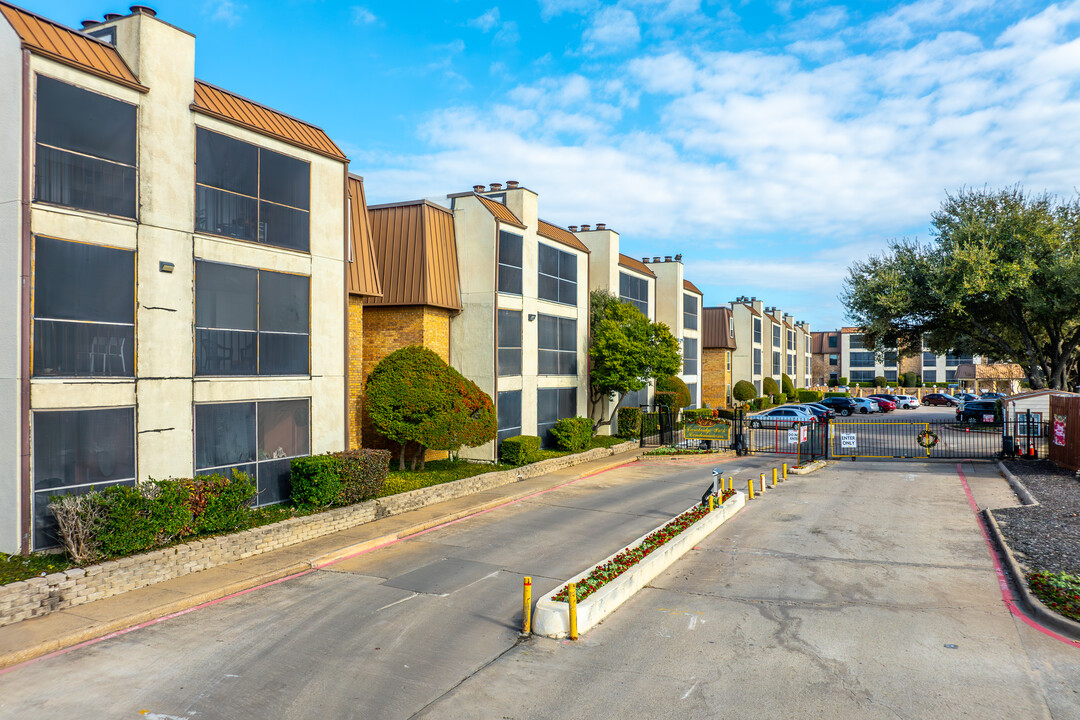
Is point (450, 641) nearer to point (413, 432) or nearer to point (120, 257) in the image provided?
point (120, 257)

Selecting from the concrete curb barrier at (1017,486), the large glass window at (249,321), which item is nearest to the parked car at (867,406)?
the concrete curb barrier at (1017,486)

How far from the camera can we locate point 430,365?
20969 mm

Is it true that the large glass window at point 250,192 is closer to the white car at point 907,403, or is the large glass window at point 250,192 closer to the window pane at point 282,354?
the window pane at point 282,354

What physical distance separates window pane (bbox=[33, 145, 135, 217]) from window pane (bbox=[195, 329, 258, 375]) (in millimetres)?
2949

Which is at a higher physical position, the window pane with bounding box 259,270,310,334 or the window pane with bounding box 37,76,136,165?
the window pane with bounding box 37,76,136,165

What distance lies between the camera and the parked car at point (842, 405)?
5744 cm

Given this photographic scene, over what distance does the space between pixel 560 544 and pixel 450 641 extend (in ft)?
18.9

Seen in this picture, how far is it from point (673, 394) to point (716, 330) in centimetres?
1751

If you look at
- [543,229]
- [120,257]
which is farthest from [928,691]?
[543,229]

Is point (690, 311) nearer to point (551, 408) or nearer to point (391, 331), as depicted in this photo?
point (551, 408)

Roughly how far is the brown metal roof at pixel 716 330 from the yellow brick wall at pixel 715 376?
654 millimetres

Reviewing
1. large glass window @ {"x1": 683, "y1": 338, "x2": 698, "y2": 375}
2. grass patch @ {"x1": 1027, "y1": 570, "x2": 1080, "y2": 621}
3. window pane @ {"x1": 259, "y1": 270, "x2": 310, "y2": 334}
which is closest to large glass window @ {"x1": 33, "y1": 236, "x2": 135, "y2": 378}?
window pane @ {"x1": 259, "y1": 270, "x2": 310, "y2": 334}

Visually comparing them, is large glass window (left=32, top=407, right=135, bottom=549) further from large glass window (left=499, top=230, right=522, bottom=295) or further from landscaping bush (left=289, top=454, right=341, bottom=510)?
large glass window (left=499, top=230, right=522, bottom=295)

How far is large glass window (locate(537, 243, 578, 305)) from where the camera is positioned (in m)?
28.6
